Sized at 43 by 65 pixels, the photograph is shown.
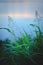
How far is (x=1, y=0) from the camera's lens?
151 cm

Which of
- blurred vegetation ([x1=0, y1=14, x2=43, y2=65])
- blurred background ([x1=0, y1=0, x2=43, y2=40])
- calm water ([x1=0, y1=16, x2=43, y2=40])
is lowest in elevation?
blurred vegetation ([x1=0, y1=14, x2=43, y2=65])

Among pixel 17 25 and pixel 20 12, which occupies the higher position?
pixel 20 12

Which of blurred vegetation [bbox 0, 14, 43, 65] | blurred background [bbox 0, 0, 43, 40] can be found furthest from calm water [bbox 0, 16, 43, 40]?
blurred vegetation [bbox 0, 14, 43, 65]

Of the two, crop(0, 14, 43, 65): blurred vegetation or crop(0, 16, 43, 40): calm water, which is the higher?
crop(0, 16, 43, 40): calm water

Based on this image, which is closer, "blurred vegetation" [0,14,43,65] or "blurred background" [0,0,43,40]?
"blurred vegetation" [0,14,43,65]

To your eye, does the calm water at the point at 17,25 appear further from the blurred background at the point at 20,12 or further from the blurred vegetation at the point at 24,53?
the blurred vegetation at the point at 24,53

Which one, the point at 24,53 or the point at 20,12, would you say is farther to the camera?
the point at 20,12

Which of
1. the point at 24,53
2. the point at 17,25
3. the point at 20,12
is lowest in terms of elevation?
the point at 24,53

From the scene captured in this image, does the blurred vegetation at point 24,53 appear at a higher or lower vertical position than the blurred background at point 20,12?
lower

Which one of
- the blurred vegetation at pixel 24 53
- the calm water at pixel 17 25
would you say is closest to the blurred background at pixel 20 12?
the calm water at pixel 17 25

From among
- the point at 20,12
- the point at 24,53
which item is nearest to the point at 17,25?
the point at 20,12

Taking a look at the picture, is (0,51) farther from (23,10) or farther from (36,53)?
(23,10)

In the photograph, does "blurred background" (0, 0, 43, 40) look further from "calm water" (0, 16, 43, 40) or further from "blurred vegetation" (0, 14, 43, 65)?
"blurred vegetation" (0, 14, 43, 65)

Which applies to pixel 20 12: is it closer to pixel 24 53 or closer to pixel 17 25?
pixel 17 25
